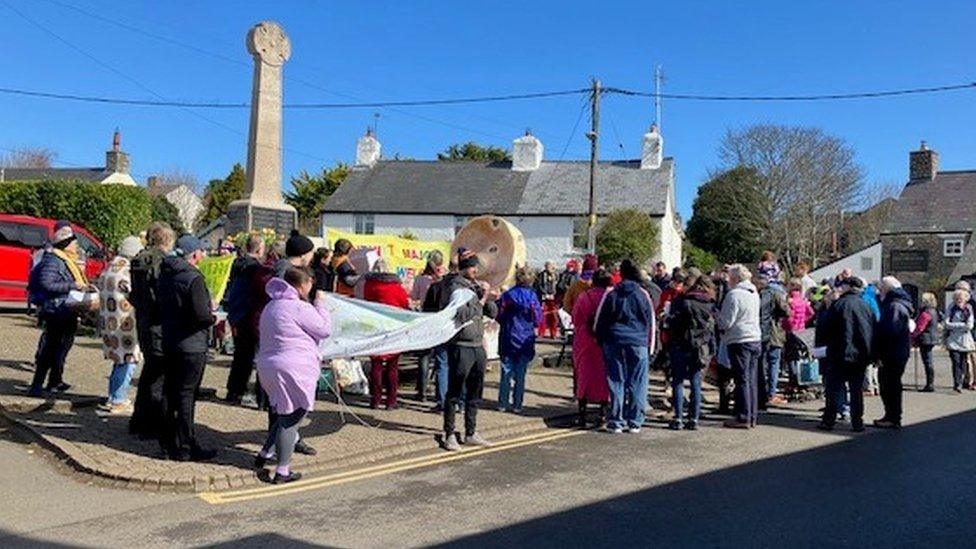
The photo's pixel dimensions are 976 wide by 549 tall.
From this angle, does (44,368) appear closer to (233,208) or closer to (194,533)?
(194,533)

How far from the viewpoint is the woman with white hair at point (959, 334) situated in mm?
14344

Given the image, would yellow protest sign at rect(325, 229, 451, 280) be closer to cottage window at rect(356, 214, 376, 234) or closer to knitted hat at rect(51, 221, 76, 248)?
knitted hat at rect(51, 221, 76, 248)

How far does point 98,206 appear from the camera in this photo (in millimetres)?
30656

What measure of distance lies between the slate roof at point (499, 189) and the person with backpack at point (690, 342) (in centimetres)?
3426

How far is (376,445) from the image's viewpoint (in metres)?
8.02

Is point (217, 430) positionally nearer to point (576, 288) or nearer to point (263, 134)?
point (576, 288)

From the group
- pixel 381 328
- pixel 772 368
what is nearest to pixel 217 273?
pixel 381 328

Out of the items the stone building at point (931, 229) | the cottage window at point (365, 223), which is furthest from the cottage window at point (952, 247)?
the cottage window at point (365, 223)

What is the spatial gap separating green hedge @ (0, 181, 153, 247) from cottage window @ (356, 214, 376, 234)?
55.3ft

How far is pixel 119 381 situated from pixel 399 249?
413 inches

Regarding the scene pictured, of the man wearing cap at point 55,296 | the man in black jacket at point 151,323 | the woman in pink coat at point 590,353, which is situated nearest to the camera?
the man in black jacket at point 151,323

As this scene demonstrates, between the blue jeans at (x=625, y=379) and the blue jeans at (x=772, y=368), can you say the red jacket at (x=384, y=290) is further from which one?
the blue jeans at (x=772, y=368)

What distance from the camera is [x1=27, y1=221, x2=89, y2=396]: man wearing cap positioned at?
348 inches

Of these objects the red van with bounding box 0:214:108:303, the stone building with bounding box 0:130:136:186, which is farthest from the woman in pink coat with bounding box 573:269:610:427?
the stone building with bounding box 0:130:136:186
